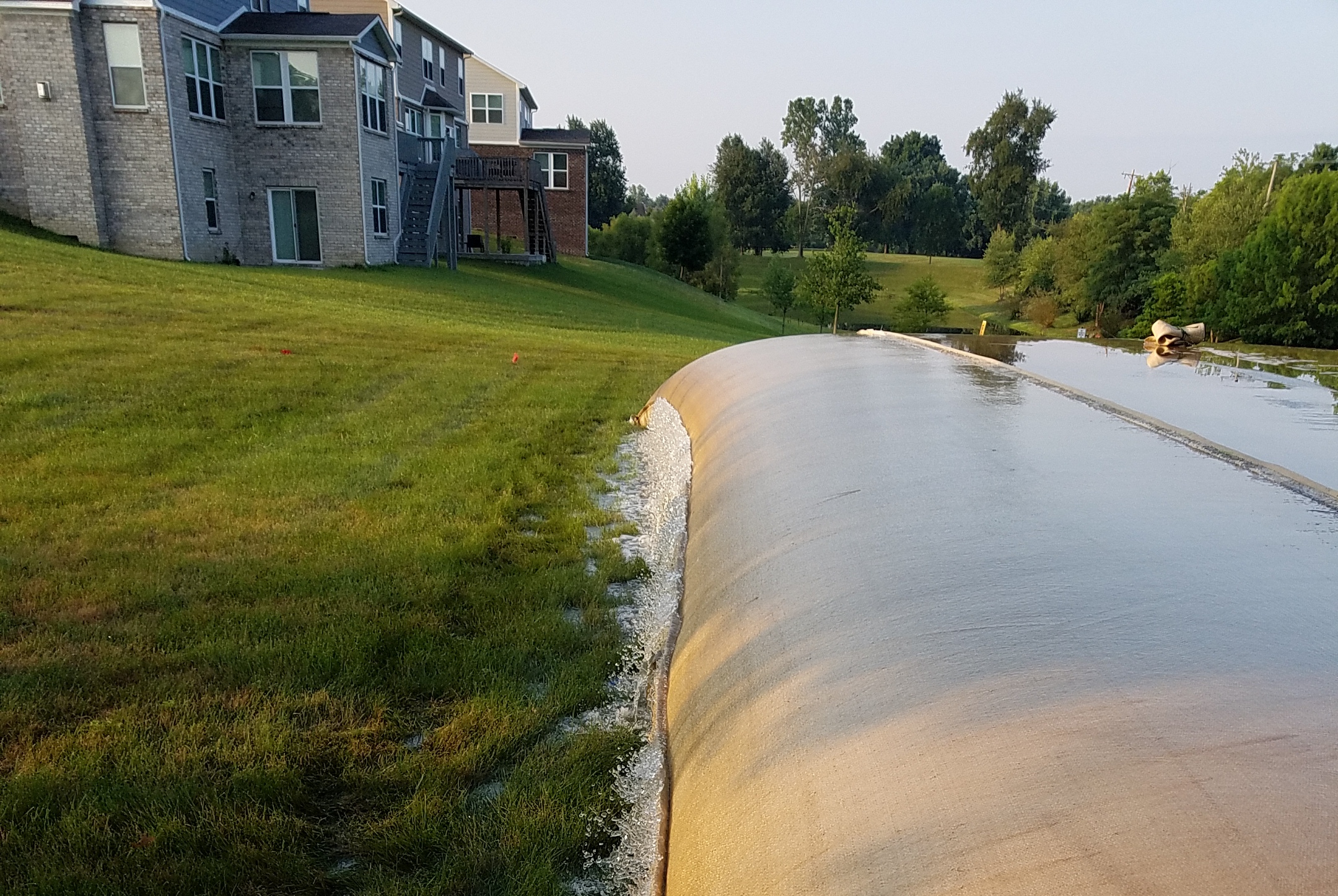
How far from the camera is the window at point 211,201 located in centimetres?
1756

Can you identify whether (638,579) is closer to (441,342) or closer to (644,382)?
(644,382)

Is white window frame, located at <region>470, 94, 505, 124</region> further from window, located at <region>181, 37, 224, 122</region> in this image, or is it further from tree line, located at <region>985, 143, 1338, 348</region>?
tree line, located at <region>985, 143, 1338, 348</region>

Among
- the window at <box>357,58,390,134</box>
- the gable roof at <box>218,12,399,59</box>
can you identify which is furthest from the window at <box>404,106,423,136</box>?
the gable roof at <box>218,12,399,59</box>

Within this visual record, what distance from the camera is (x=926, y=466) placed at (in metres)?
3.06

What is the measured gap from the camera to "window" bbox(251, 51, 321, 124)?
18266 mm

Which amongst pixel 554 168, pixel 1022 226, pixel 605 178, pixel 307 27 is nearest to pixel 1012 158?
pixel 1022 226

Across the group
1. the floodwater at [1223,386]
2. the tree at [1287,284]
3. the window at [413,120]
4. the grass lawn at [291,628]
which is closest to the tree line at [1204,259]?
the tree at [1287,284]

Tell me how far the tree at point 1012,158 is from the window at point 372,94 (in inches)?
2087

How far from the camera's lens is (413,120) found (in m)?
26.9

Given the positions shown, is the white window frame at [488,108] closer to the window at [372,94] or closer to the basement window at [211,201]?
the window at [372,94]

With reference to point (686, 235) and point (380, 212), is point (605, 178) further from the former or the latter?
point (380, 212)

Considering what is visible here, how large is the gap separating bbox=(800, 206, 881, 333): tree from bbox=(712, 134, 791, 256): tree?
35.2m

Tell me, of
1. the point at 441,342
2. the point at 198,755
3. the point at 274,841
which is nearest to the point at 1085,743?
the point at 274,841

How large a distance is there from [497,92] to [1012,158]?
1725 inches
